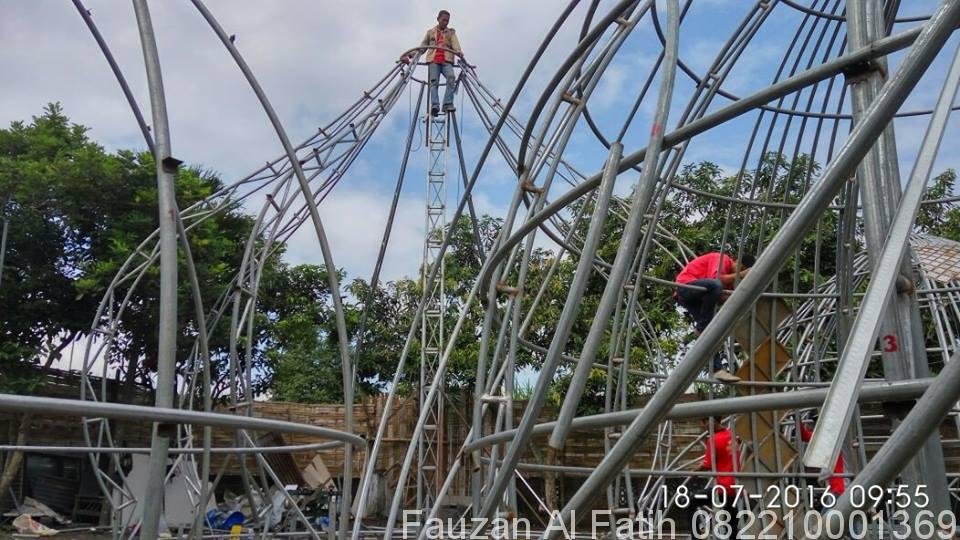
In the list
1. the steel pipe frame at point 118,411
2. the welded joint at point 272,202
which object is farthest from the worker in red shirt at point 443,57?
the steel pipe frame at point 118,411

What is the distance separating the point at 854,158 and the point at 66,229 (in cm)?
1739

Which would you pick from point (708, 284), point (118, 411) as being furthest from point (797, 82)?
point (708, 284)

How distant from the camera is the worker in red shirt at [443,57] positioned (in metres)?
9.98

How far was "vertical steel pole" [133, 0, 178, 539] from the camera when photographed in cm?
247

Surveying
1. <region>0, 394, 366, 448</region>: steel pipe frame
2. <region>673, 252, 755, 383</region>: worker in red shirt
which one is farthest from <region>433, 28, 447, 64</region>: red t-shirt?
<region>0, 394, 366, 448</region>: steel pipe frame

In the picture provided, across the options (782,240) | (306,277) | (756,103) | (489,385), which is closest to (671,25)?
(756,103)

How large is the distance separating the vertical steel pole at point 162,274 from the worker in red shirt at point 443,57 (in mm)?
7235

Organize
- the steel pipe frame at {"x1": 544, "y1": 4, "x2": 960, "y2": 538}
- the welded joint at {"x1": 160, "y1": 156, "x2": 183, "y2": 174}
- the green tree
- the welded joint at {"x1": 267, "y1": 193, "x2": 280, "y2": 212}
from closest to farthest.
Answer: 1. the steel pipe frame at {"x1": 544, "y1": 4, "x2": 960, "y2": 538}
2. the welded joint at {"x1": 160, "y1": 156, "x2": 183, "y2": 174}
3. the welded joint at {"x1": 267, "y1": 193, "x2": 280, "y2": 212}
4. the green tree

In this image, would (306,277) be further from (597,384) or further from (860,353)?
(860,353)

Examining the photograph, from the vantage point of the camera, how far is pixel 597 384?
48.7 ft

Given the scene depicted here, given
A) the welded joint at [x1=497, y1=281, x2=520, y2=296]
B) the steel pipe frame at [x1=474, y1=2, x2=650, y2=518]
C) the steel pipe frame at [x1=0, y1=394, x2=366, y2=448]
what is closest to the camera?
the steel pipe frame at [x1=0, y1=394, x2=366, y2=448]

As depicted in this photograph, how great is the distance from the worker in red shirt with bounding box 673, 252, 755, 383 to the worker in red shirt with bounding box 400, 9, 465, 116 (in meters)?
4.98

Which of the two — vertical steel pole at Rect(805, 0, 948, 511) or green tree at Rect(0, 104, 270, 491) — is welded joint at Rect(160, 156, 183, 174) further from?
green tree at Rect(0, 104, 270, 491)

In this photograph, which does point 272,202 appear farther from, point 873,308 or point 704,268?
point 873,308
